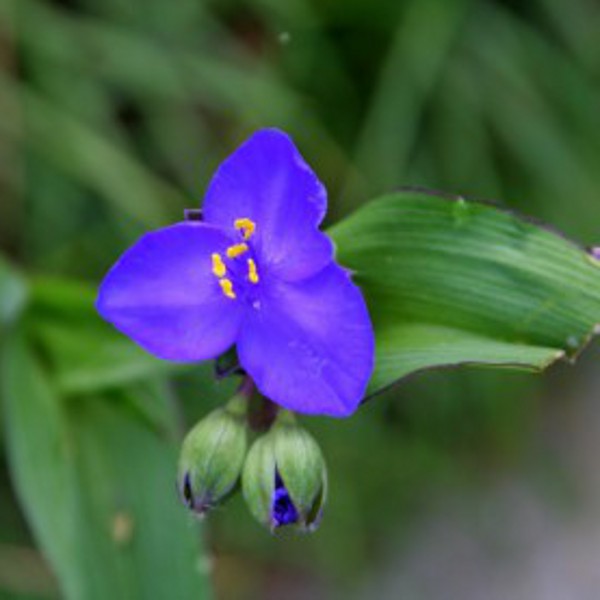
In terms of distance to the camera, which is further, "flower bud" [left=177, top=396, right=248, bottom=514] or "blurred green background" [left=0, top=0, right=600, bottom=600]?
"blurred green background" [left=0, top=0, right=600, bottom=600]

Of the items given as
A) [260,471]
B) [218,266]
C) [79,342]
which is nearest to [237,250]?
[218,266]

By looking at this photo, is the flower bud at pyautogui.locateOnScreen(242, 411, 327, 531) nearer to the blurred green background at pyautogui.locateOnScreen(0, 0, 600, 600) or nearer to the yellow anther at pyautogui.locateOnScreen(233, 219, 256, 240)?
the yellow anther at pyautogui.locateOnScreen(233, 219, 256, 240)

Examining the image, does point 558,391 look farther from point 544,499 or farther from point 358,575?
point 358,575

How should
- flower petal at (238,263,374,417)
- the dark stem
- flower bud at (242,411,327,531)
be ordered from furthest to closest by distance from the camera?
the dark stem, flower bud at (242,411,327,531), flower petal at (238,263,374,417)

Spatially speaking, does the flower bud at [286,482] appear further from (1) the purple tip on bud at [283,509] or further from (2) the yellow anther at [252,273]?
(2) the yellow anther at [252,273]

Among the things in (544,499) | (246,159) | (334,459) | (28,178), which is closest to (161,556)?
(334,459)

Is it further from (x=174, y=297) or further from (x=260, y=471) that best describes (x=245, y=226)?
(x=260, y=471)

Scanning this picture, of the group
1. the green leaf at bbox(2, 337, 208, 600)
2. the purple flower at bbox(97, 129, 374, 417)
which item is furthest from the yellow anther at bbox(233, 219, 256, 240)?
the green leaf at bbox(2, 337, 208, 600)
